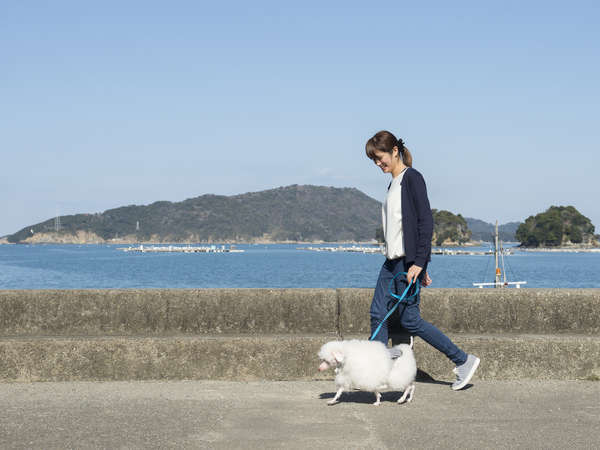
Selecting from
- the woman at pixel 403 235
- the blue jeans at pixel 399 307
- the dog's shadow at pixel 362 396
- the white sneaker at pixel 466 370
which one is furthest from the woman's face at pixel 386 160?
the dog's shadow at pixel 362 396

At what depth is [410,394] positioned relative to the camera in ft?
18.4

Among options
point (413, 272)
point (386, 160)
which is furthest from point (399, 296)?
point (386, 160)

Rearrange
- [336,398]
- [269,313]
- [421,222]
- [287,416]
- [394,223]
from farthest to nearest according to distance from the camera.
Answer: [269,313], [394,223], [421,222], [336,398], [287,416]

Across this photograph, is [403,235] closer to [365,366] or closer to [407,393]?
[365,366]

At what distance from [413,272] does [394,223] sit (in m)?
0.45

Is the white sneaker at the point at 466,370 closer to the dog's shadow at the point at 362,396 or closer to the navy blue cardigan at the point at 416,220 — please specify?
the dog's shadow at the point at 362,396

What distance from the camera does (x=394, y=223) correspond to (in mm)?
5664

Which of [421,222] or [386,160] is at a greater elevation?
[386,160]

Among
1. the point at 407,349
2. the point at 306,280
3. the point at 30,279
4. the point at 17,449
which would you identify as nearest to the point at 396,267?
the point at 407,349

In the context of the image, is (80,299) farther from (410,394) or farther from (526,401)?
(526,401)

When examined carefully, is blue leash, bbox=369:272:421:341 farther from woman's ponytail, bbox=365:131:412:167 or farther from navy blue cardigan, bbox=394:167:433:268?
woman's ponytail, bbox=365:131:412:167

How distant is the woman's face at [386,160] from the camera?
5.73m

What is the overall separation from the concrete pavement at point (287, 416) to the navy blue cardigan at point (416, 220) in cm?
119

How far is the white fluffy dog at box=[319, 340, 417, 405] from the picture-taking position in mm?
5281
